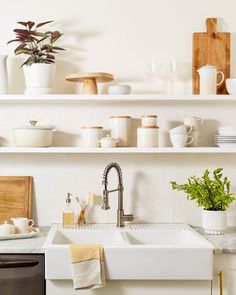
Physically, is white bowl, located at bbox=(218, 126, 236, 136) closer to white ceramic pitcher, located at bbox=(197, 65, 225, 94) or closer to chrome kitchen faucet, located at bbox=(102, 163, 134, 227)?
white ceramic pitcher, located at bbox=(197, 65, 225, 94)

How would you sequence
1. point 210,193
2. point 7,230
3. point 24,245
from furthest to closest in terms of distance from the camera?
point 210,193 → point 7,230 → point 24,245

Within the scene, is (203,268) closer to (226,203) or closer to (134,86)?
(226,203)

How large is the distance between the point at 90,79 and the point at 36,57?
342mm

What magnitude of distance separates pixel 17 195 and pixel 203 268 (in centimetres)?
123

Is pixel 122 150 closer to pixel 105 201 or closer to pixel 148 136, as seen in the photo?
pixel 148 136

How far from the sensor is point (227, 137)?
2.91m

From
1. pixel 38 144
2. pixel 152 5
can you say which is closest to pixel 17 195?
pixel 38 144

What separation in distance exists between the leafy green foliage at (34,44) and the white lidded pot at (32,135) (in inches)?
14.9

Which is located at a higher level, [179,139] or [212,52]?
[212,52]

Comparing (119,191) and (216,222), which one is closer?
(216,222)

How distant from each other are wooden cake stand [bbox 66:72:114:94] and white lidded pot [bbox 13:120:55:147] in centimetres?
32

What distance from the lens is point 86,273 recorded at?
2350mm

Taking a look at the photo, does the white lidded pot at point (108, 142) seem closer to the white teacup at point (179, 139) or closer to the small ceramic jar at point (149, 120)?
the small ceramic jar at point (149, 120)

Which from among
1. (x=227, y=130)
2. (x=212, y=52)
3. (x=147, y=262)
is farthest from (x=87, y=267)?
(x=212, y=52)
